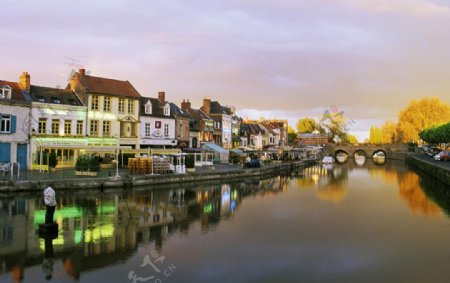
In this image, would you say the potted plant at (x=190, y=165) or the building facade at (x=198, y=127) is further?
the building facade at (x=198, y=127)

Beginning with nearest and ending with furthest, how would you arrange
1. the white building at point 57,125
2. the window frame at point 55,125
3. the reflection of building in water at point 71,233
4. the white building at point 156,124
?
1. the reflection of building in water at point 71,233
2. the white building at point 57,125
3. the window frame at point 55,125
4. the white building at point 156,124

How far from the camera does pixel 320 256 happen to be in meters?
16.6

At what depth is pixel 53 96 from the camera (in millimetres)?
42406

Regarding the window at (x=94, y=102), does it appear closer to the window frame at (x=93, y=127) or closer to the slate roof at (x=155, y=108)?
the window frame at (x=93, y=127)

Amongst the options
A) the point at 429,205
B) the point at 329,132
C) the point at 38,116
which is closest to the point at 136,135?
the point at 38,116

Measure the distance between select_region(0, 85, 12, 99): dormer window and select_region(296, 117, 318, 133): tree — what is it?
132475 mm

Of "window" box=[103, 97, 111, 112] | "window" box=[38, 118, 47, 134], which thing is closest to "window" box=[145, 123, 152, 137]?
"window" box=[103, 97, 111, 112]

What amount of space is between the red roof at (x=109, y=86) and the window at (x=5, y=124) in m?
9.57

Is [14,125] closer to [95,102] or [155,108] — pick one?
[95,102]

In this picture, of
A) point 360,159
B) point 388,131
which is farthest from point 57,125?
point 388,131

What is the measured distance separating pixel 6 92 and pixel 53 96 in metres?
5.69

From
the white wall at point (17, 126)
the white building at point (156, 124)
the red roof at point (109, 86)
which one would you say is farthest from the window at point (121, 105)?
the white wall at point (17, 126)

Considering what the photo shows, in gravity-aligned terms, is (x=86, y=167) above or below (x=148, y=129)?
below

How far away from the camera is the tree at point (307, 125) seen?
161000 mm
